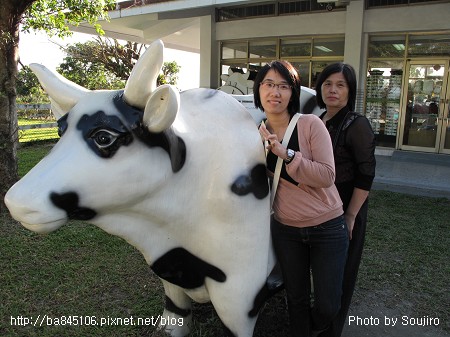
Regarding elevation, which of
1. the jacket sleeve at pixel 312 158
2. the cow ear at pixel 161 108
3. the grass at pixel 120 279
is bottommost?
the grass at pixel 120 279

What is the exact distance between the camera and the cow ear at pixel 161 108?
1227 mm

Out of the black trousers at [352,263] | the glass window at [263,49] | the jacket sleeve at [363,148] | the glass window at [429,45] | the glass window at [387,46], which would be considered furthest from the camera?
the glass window at [263,49]

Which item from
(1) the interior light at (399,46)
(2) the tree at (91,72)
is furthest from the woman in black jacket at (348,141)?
(2) the tree at (91,72)

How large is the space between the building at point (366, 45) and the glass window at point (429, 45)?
0.7 inches

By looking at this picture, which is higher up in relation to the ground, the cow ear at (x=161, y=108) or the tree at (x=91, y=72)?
the tree at (x=91, y=72)

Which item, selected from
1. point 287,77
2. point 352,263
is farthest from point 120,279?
point 287,77

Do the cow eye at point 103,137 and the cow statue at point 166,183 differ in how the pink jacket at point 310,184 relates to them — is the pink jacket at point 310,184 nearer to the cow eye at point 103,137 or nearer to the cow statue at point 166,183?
the cow statue at point 166,183

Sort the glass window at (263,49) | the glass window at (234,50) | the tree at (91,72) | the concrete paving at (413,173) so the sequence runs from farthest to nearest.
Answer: the tree at (91,72), the glass window at (234,50), the glass window at (263,49), the concrete paving at (413,173)

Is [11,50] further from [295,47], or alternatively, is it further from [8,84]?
[295,47]

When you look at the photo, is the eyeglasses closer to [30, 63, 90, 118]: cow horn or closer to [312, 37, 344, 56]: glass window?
[30, 63, 90, 118]: cow horn

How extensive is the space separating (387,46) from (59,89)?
8.46 metres

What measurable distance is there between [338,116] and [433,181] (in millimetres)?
5305

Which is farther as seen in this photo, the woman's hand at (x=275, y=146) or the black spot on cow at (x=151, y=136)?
the woman's hand at (x=275, y=146)

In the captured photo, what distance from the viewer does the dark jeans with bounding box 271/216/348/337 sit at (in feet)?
5.42
